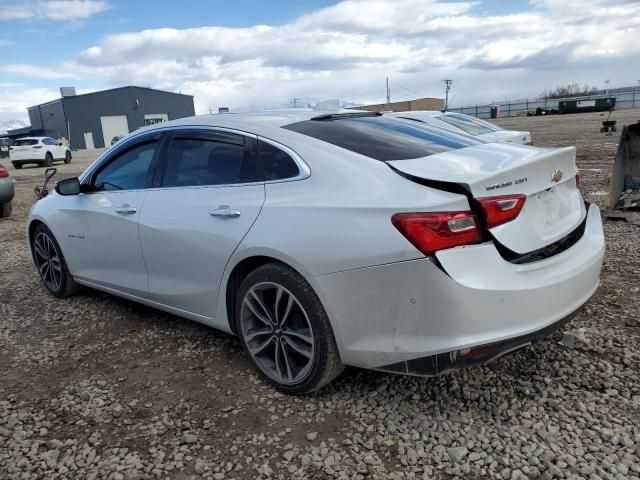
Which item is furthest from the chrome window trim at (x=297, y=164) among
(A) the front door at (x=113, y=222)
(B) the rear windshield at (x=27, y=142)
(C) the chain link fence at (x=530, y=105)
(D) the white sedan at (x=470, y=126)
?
(C) the chain link fence at (x=530, y=105)

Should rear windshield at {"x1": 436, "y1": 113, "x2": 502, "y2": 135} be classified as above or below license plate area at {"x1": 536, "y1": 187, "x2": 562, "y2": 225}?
above

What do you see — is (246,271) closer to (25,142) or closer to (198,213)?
(198,213)

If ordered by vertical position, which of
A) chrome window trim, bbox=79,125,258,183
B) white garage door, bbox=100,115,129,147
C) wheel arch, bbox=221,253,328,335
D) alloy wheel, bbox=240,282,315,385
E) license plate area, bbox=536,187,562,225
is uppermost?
white garage door, bbox=100,115,129,147

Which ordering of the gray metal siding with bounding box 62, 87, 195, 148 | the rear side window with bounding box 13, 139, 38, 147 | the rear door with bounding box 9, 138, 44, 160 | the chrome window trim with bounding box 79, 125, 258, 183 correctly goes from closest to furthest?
the chrome window trim with bounding box 79, 125, 258, 183 → the rear door with bounding box 9, 138, 44, 160 → the rear side window with bounding box 13, 139, 38, 147 → the gray metal siding with bounding box 62, 87, 195, 148

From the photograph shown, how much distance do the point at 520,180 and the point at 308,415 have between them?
5.27 ft

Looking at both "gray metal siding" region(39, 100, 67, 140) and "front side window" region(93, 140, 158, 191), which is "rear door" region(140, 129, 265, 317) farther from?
"gray metal siding" region(39, 100, 67, 140)

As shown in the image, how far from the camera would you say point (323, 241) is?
251 cm

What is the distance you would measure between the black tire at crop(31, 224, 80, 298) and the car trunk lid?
11.1ft

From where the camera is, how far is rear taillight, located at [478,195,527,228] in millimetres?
2336

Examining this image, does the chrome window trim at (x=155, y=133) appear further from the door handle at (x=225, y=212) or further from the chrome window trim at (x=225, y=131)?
the door handle at (x=225, y=212)

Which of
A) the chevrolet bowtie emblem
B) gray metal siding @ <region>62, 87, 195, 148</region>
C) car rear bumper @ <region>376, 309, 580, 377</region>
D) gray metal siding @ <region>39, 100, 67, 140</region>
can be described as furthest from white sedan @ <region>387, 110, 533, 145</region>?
gray metal siding @ <region>39, 100, 67, 140</region>

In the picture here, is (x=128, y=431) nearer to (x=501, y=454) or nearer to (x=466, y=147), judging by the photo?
(x=501, y=454)

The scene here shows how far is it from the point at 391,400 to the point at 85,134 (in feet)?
197

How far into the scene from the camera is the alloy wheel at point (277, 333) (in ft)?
9.09
